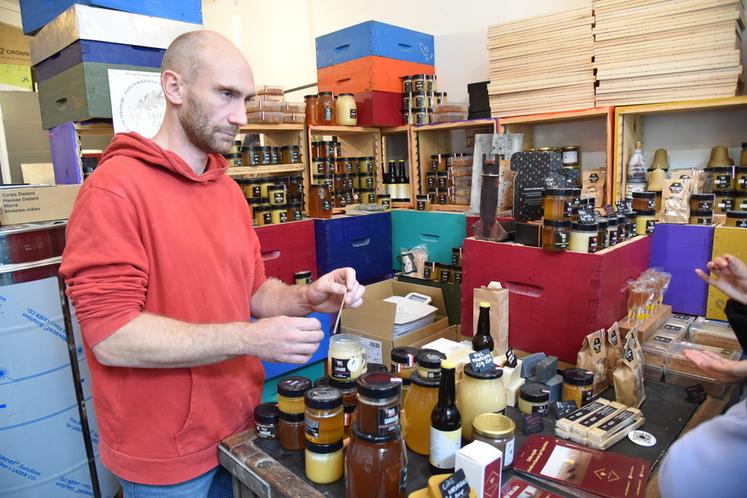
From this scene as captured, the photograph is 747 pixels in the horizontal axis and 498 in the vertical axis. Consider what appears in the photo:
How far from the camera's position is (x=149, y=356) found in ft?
3.67

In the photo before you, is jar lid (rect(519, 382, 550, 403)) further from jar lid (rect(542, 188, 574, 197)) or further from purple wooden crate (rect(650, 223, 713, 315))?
purple wooden crate (rect(650, 223, 713, 315))

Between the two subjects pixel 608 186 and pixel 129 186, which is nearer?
pixel 129 186

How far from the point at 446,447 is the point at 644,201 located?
164 centimetres

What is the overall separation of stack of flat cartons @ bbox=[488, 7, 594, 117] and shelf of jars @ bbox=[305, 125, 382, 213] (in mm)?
1061

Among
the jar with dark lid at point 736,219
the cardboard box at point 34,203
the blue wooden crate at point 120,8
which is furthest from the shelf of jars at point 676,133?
the cardboard box at point 34,203

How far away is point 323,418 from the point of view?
1.10 meters

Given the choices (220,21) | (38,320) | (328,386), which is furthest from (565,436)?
(220,21)

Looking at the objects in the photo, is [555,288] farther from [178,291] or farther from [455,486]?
[178,291]

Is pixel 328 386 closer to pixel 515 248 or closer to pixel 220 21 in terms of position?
pixel 515 248

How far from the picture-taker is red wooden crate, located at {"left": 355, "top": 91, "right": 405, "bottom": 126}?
11.8 feet

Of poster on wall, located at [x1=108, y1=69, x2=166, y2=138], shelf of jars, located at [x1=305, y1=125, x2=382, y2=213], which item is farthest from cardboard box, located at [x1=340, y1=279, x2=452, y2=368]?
poster on wall, located at [x1=108, y1=69, x2=166, y2=138]

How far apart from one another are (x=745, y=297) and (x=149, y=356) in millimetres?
1781

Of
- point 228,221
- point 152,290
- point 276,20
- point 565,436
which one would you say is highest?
point 276,20

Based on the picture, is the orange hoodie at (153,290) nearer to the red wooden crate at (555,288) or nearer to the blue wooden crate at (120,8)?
the red wooden crate at (555,288)
